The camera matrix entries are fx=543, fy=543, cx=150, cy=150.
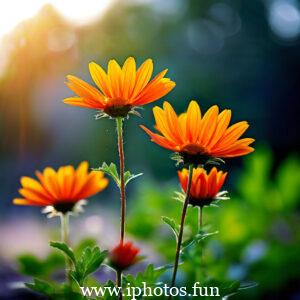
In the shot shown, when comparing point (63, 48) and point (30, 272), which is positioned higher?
point (63, 48)

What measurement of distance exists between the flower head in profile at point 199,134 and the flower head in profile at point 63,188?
0.68 feet

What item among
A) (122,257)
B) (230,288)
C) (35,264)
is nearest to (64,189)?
(122,257)

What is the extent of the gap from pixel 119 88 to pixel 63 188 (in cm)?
27

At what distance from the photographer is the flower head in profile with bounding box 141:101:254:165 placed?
1.19 metres

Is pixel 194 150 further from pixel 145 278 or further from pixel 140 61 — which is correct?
pixel 140 61

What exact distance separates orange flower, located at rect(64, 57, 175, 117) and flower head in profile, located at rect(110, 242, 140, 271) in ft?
0.99

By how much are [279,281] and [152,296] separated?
1741mm

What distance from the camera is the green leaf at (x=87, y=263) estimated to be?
3.83 feet

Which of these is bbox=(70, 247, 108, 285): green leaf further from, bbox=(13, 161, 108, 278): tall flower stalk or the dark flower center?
the dark flower center

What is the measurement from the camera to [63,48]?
989 cm

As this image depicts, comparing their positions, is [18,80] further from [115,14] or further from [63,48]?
[115,14]

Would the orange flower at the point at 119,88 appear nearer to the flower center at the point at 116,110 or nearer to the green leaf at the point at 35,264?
the flower center at the point at 116,110

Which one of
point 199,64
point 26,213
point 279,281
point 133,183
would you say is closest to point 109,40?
point 199,64

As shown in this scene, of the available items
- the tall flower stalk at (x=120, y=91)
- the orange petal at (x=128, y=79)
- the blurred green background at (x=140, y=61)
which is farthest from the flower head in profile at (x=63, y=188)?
the blurred green background at (x=140, y=61)
